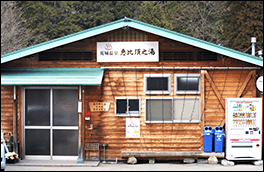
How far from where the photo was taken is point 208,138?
9.66 metres

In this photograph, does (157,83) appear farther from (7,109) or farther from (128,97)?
(7,109)

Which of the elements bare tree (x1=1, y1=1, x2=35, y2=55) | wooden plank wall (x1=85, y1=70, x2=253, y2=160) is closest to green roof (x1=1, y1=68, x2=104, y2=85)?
wooden plank wall (x1=85, y1=70, x2=253, y2=160)

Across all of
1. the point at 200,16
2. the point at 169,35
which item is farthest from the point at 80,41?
the point at 200,16

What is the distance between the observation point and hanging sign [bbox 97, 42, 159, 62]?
9.84 metres

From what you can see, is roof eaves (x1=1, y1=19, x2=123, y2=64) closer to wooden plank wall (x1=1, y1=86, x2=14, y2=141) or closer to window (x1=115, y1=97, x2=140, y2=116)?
wooden plank wall (x1=1, y1=86, x2=14, y2=141)

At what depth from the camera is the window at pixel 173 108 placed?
392 inches

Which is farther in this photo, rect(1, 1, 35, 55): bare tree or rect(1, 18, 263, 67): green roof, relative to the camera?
rect(1, 1, 35, 55): bare tree

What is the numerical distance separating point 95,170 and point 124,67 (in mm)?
3368

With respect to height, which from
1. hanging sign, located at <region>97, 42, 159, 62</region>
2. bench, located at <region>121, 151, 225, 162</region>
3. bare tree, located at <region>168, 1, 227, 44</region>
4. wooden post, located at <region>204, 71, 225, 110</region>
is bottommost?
bench, located at <region>121, 151, 225, 162</region>

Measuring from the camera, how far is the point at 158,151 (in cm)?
995

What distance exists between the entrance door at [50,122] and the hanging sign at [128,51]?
1.54m

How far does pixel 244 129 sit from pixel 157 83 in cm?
312

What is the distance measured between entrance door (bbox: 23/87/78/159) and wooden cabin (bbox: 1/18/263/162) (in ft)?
0.11

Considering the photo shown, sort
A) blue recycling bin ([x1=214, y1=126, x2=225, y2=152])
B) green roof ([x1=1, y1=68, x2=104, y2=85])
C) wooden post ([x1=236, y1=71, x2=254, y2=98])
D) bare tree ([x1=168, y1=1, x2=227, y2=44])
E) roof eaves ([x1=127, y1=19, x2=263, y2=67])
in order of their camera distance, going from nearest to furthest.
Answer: green roof ([x1=1, y1=68, x2=104, y2=85]) → roof eaves ([x1=127, y1=19, x2=263, y2=67]) → blue recycling bin ([x1=214, y1=126, x2=225, y2=152]) → wooden post ([x1=236, y1=71, x2=254, y2=98]) → bare tree ([x1=168, y1=1, x2=227, y2=44])
